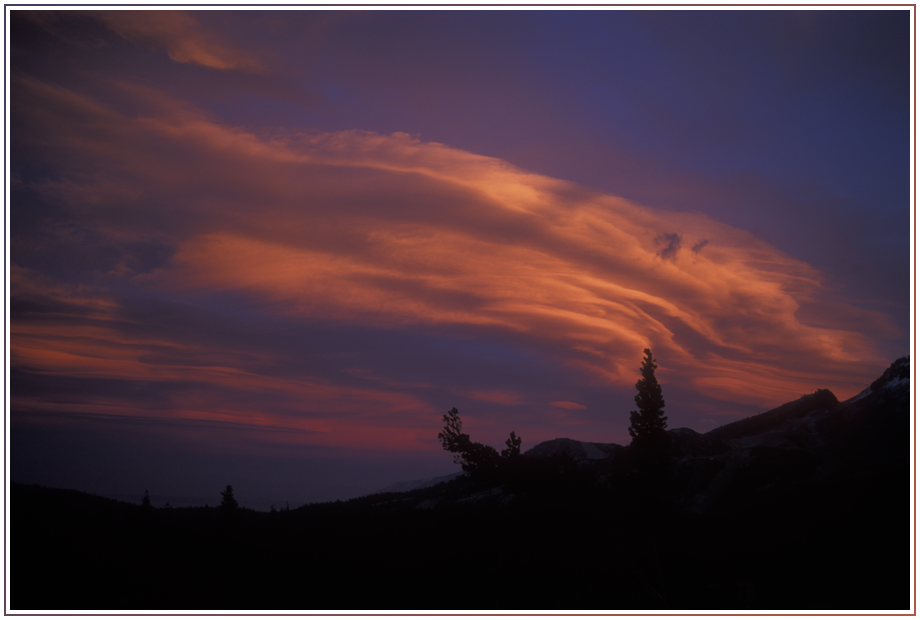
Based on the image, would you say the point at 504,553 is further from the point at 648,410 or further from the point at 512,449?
the point at 648,410

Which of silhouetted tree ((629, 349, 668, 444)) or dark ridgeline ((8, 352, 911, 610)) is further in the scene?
silhouetted tree ((629, 349, 668, 444))

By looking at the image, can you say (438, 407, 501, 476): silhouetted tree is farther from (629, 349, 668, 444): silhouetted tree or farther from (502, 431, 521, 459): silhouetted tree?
(629, 349, 668, 444): silhouetted tree

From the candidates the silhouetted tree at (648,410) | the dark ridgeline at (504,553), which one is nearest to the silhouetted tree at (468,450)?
the dark ridgeline at (504,553)

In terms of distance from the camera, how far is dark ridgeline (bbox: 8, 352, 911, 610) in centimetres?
2905

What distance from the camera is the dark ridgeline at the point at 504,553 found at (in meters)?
29.0

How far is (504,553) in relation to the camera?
35.2 metres

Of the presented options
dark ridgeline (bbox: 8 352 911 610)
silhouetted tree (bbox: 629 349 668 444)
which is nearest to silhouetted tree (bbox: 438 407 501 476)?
dark ridgeline (bbox: 8 352 911 610)

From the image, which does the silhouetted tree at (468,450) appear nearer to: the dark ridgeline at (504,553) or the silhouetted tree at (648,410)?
the dark ridgeline at (504,553)

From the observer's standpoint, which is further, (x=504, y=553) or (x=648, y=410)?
(x=648, y=410)

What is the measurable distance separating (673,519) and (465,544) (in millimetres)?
19414

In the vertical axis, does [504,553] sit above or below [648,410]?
below

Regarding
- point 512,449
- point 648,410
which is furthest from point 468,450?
point 648,410
